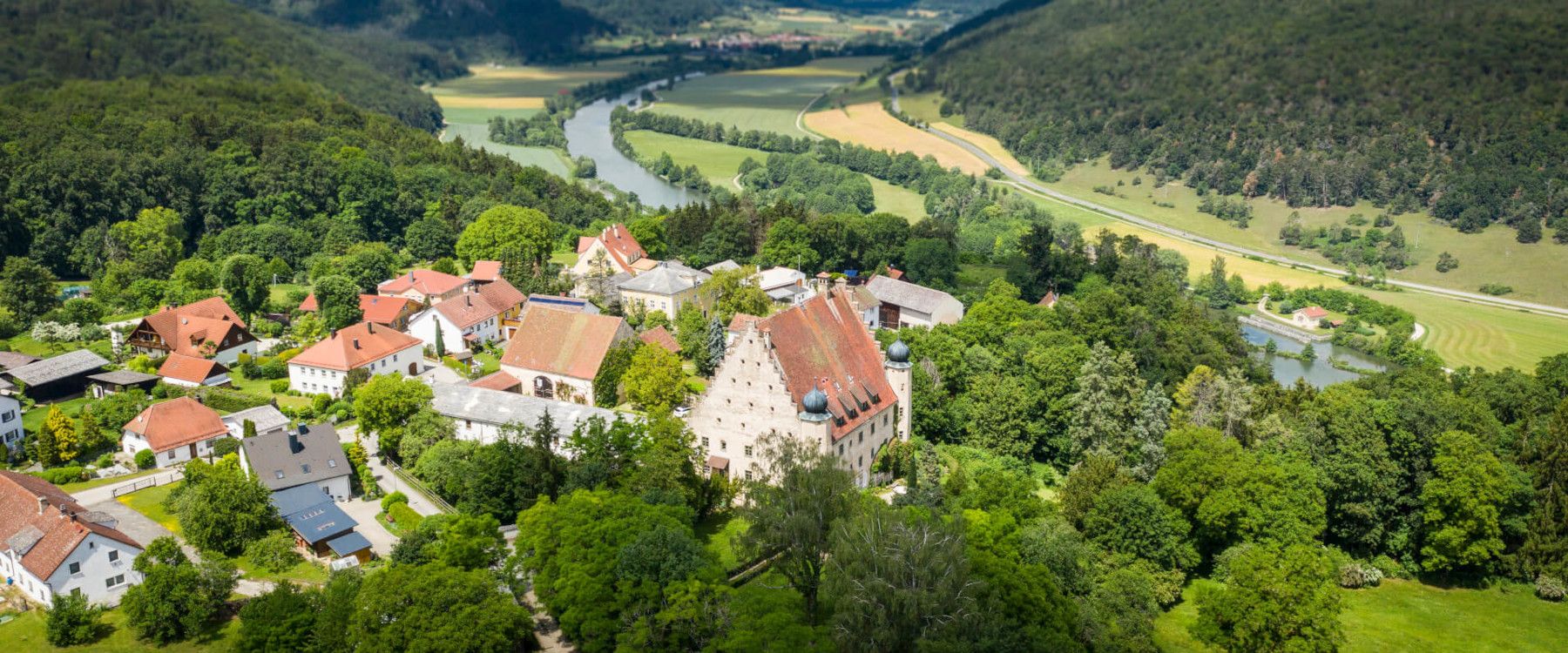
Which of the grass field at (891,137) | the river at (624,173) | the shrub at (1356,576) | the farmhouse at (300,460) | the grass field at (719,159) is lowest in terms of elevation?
the river at (624,173)

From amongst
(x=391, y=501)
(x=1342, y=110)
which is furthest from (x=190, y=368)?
(x=1342, y=110)

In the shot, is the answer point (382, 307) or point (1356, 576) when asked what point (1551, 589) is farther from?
point (382, 307)

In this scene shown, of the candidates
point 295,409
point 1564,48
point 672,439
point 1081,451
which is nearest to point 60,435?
point 295,409

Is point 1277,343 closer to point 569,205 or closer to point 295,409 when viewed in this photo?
point 569,205

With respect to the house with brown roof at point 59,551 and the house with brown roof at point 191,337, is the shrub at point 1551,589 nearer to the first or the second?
the house with brown roof at point 59,551

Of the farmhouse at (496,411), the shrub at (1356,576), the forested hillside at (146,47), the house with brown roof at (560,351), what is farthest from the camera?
the forested hillside at (146,47)

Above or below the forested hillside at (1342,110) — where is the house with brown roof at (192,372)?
below

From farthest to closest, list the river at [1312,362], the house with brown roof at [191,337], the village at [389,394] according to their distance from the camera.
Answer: the river at [1312,362] → the house with brown roof at [191,337] → the village at [389,394]

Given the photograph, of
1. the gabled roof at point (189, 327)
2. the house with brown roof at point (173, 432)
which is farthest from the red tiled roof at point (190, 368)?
the house with brown roof at point (173, 432)
